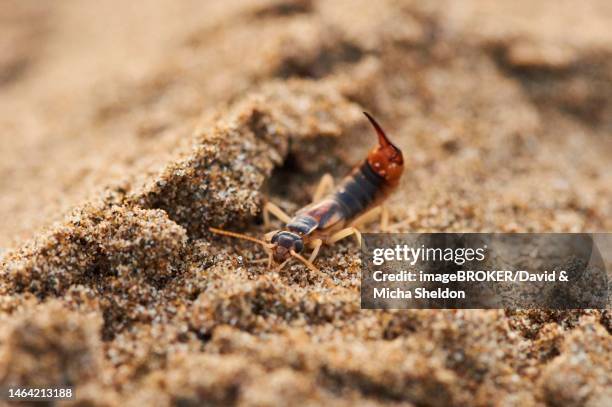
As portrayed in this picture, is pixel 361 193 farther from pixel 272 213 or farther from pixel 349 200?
pixel 272 213

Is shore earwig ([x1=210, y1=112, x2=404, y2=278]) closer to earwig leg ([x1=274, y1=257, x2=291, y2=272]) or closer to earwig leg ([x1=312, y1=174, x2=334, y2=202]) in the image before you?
earwig leg ([x1=312, y1=174, x2=334, y2=202])

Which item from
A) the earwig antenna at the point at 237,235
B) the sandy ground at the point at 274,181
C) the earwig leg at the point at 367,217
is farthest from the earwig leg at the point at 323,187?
the earwig antenna at the point at 237,235

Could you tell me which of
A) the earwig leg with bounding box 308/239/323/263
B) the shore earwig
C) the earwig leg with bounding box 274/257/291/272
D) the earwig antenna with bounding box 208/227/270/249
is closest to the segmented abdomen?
the shore earwig

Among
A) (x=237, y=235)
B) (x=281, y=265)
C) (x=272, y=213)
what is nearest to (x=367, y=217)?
(x=272, y=213)

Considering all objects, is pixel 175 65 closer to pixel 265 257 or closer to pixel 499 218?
pixel 265 257

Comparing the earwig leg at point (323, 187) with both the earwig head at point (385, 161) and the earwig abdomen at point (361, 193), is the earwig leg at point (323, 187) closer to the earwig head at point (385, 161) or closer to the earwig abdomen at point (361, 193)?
the earwig abdomen at point (361, 193)

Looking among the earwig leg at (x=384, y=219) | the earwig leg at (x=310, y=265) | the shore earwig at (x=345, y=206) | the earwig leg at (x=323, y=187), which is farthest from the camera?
the earwig leg at (x=323, y=187)

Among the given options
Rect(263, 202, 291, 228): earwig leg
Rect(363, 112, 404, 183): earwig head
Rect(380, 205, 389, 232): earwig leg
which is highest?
Rect(363, 112, 404, 183): earwig head
